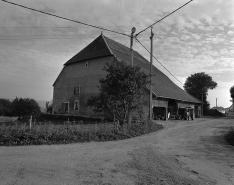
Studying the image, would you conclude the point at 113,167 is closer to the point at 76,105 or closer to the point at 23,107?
the point at 76,105

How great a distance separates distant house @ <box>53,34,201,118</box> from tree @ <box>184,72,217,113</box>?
30462 millimetres

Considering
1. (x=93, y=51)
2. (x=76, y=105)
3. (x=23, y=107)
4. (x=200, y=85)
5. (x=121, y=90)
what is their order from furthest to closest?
1. (x=200, y=85)
2. (x=23, y=107)
3. (x=76, y=105)
4. (x=93, y=51)
5. (x=121, y=90)

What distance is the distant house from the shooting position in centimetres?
2503

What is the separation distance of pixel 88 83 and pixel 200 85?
43195mm

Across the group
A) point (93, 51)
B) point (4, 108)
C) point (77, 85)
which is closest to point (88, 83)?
point (77, 85)

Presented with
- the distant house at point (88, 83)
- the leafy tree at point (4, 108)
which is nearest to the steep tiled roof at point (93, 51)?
the distant house at point (88, 83)

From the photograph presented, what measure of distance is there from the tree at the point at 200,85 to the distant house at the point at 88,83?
99.9 feet

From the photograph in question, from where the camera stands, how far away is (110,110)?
13.9 m

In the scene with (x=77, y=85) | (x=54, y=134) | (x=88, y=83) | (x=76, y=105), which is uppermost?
(x=88, y=83)

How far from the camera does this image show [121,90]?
1307 centimetres

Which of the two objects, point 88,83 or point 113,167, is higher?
point 88,83

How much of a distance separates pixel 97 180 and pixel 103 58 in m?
21.3

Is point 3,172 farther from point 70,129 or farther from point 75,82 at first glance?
point 75,82

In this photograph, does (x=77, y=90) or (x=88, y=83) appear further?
(x=77, y=90)
